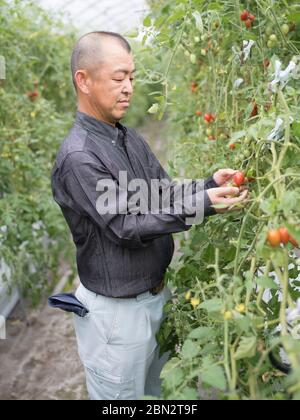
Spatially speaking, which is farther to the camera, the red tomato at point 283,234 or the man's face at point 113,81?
the man's face at point 113,81

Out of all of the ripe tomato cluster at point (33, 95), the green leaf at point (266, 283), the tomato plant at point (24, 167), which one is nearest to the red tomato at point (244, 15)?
the green leaf at point (266, 283)

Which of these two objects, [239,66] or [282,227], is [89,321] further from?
[239,66]

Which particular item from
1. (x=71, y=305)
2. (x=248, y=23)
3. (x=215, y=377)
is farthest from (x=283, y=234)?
(x=248, y=23)

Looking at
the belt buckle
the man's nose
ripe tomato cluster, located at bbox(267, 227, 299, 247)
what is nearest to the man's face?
the man's nose

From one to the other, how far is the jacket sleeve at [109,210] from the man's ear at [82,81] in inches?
7.3

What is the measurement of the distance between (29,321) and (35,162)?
0.94 m

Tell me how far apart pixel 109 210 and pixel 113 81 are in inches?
13.2

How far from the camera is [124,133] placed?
59.5 inches

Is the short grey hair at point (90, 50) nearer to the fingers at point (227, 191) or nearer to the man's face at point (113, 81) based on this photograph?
the man's face at point (113, 81)

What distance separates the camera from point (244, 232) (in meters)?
1.28

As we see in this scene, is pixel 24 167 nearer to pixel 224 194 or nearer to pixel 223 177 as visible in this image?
pixel 223 177

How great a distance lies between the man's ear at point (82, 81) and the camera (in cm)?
135
